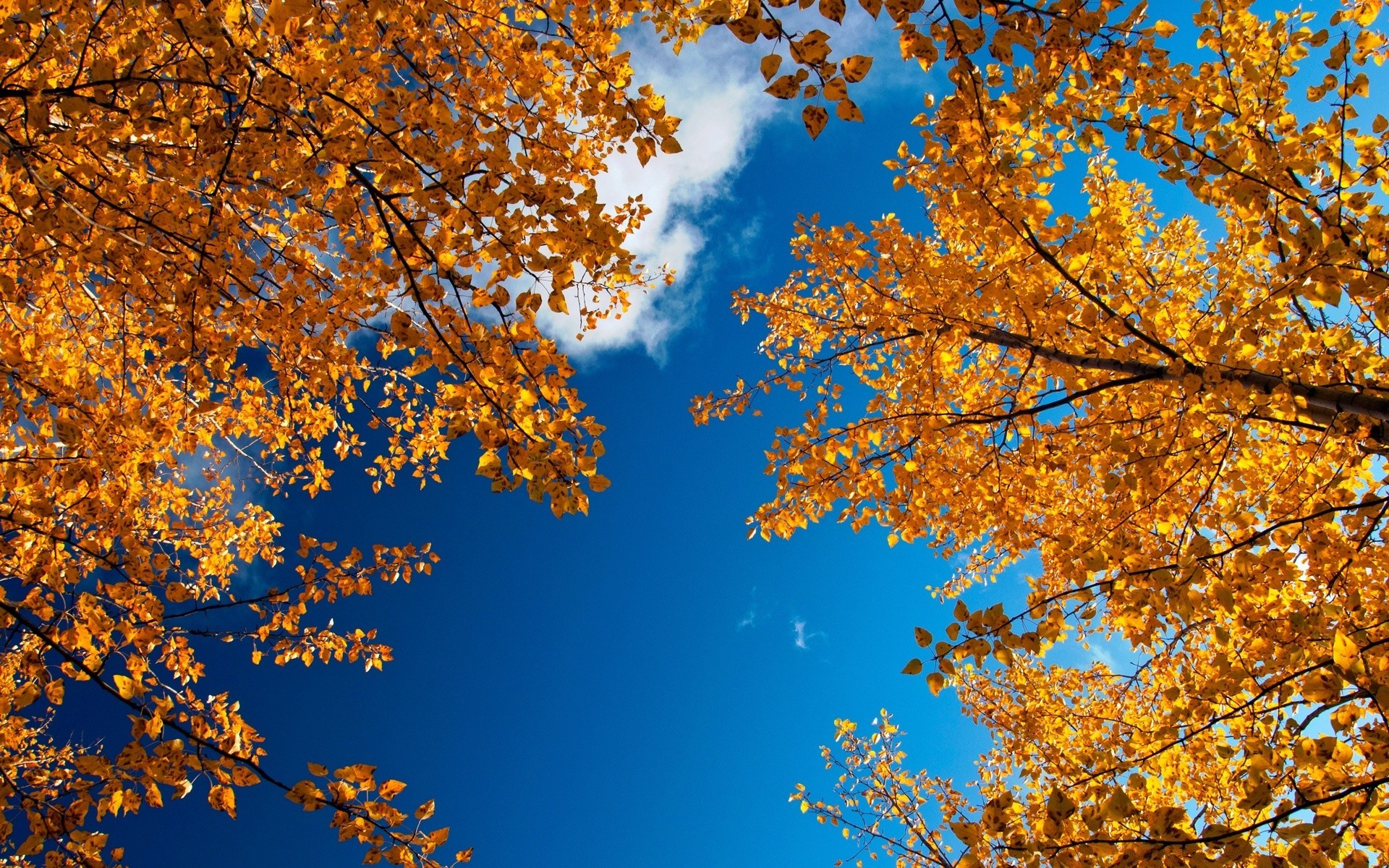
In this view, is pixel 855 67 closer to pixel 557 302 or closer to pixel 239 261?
pixel 557 302

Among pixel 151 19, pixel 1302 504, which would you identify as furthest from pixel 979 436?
pixel 151 19

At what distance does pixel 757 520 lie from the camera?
3.81m

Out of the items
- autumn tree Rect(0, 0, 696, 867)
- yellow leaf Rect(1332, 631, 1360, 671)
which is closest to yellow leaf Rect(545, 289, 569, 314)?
autumn tree Rect(0, 0, 696, 867)

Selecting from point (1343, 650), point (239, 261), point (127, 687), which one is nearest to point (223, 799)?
point (127, 687)

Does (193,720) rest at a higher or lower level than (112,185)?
lower

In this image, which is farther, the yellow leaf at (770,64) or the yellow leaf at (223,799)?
the yellow leaf at (223,799)

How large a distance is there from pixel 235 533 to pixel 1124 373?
19.5 feet

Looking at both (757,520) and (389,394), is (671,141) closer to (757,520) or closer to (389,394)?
(757,520)

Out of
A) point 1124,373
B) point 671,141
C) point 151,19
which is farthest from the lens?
point 1124,373

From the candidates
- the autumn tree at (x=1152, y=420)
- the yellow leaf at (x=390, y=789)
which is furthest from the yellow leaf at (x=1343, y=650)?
the yellow leaf at (x=390, y=789)

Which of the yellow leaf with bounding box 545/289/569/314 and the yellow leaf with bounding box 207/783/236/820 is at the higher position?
the yellow leaf with bounding box 545/289/569/314

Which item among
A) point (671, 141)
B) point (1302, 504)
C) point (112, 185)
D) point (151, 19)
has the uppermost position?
point (151, 19)

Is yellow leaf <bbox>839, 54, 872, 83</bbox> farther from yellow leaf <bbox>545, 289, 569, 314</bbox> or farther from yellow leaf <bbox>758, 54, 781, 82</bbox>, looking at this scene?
yellow leaf <bbox>545, 289, 569, 314</bbox>

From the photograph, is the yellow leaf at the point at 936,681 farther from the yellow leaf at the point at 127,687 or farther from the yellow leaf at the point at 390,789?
the yellow leaf at the point at 127,687
